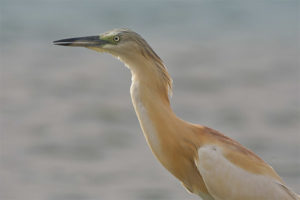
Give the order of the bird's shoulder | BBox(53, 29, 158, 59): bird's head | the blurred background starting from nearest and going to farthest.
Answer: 1. BBox(53, 29, 158, 59): bird's head
2. the bird's shoulder
3. the blurred background

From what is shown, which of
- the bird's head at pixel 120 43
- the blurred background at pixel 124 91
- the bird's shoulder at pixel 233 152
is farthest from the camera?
the blurred background at pixel 124 91

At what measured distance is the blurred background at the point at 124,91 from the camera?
12.5 m

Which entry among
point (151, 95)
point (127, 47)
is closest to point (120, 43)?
point (127, 47)

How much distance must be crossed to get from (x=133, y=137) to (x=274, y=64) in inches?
206

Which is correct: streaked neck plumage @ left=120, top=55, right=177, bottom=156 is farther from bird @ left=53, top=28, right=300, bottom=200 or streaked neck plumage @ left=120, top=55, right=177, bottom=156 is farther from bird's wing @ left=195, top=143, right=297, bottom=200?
bird's wing @ left=195, top=143, right=297, bottom=200

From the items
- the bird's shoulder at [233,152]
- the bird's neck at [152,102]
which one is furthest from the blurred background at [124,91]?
the bird's neck at [152,102]

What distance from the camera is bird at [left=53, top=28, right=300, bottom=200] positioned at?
15.9 ft

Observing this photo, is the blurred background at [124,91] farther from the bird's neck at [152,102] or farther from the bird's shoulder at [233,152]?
the bird's neck at [152,102]

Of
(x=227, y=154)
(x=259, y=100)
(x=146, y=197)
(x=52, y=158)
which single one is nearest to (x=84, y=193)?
(x=146, y=197)

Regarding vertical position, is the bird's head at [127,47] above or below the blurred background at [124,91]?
below

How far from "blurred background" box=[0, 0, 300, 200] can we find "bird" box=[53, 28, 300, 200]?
239 inches

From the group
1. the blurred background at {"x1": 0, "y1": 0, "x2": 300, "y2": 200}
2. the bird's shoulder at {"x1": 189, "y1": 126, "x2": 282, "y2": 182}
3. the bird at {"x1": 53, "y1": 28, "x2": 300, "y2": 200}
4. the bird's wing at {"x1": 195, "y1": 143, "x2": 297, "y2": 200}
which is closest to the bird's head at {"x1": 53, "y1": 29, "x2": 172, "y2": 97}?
the bird at {"x1": 53, "y1": 28, "x2": 300, "y2": 200}

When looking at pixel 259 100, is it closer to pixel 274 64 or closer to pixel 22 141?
pixel 274 64

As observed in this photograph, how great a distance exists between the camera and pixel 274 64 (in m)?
17.8
